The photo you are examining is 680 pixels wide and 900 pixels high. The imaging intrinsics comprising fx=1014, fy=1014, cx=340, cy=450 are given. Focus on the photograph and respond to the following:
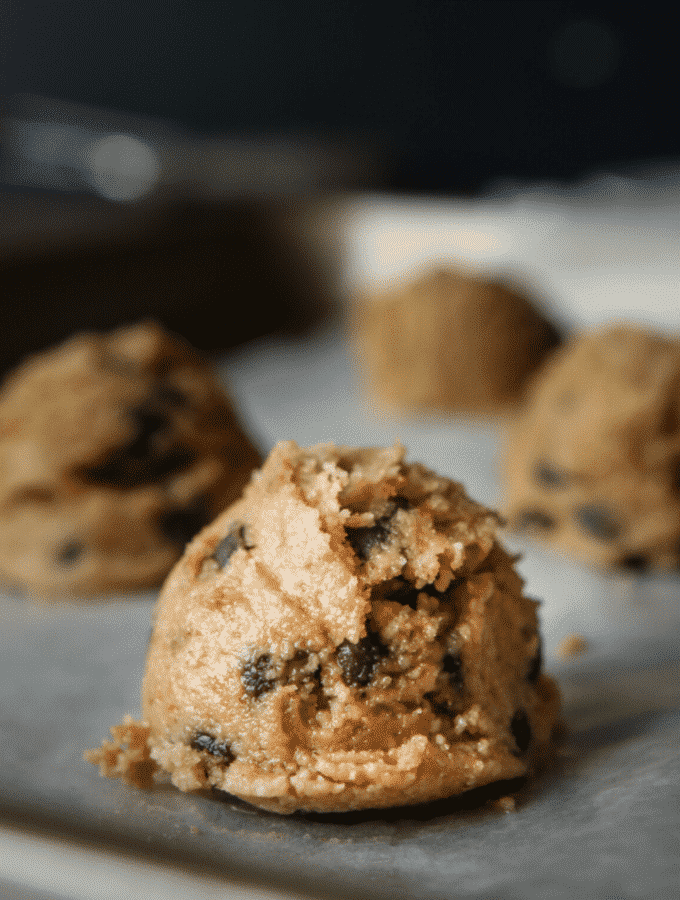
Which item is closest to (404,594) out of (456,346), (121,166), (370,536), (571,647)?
(370,536)

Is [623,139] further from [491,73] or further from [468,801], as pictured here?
[468,801]

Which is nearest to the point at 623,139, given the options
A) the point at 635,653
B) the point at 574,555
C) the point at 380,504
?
the point at 574,555

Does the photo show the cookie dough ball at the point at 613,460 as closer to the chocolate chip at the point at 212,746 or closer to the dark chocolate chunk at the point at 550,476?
the dark chocolate chunk at the point at 550,476

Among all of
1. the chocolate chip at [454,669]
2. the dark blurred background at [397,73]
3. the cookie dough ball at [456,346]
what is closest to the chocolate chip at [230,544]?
the chocolate chip at [454,669]

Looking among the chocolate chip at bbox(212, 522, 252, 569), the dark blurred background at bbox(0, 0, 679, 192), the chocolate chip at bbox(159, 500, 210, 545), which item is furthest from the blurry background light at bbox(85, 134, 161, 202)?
the chocolate chip at bbox(212, 522, 252, 569)

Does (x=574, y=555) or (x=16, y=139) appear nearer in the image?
(x=574, y=555)

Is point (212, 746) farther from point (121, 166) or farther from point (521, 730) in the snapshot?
point (121, 166)

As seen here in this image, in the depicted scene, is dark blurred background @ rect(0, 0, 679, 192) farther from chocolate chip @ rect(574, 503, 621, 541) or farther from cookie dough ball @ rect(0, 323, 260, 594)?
cookie dough ball @ rect(0, 323, 260, 594)
